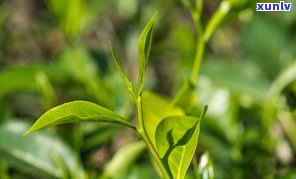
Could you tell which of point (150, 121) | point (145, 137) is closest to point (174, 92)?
point (150, 121)

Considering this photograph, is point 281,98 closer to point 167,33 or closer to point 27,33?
point 167,33

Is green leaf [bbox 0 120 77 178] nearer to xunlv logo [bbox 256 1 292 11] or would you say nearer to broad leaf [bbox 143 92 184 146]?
broad leaf [bbox 143 92 184 146]

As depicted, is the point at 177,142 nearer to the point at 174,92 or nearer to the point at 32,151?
the point at 32,151

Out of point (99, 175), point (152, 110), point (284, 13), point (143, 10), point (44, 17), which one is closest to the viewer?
point (152, 110)

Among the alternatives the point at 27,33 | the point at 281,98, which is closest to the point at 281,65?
the point at 281,98

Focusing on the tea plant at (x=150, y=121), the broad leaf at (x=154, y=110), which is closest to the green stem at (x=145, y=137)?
the tea plant at (x=150, y=121)

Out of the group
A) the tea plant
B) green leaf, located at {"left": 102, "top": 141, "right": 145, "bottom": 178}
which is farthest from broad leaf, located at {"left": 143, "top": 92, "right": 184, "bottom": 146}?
green leaf, located at {"left": 102, "top": 141, "right": 145, "bottom": 178}

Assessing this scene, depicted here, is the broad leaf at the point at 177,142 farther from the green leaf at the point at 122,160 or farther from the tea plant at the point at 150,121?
the green leaf at the point at 122,160
